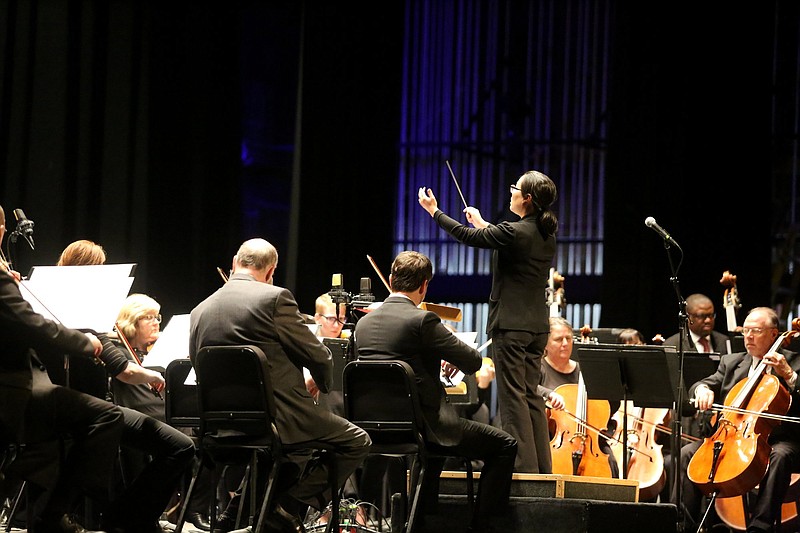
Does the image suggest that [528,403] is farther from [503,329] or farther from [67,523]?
[67,523]

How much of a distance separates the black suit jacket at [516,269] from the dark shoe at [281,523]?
135 centimetres

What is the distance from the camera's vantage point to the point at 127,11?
27.1ft

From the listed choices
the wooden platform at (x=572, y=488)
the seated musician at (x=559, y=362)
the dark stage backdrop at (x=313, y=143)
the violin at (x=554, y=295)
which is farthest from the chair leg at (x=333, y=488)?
the dark stage backdrop at (x=313, y=143)

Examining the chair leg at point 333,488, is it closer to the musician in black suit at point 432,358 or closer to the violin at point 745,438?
the musician in black suit at point 432,358

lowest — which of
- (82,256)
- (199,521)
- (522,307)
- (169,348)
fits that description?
(199,521)

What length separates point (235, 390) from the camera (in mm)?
4344

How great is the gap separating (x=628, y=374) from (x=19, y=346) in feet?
9.93

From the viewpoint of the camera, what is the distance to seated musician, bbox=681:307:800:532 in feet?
18.4

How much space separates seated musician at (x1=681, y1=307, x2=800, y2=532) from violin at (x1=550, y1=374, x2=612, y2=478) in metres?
0.57

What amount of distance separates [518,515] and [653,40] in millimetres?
5042

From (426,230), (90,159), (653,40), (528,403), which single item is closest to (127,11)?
(90,159)

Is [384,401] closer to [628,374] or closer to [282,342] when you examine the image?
[282,342]

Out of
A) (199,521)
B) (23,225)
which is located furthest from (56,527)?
(199,521)

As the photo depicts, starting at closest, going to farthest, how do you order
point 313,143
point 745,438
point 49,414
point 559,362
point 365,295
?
point 49,414 < point 365,295 < point 745,438 < point 559,362 < point 313,143
